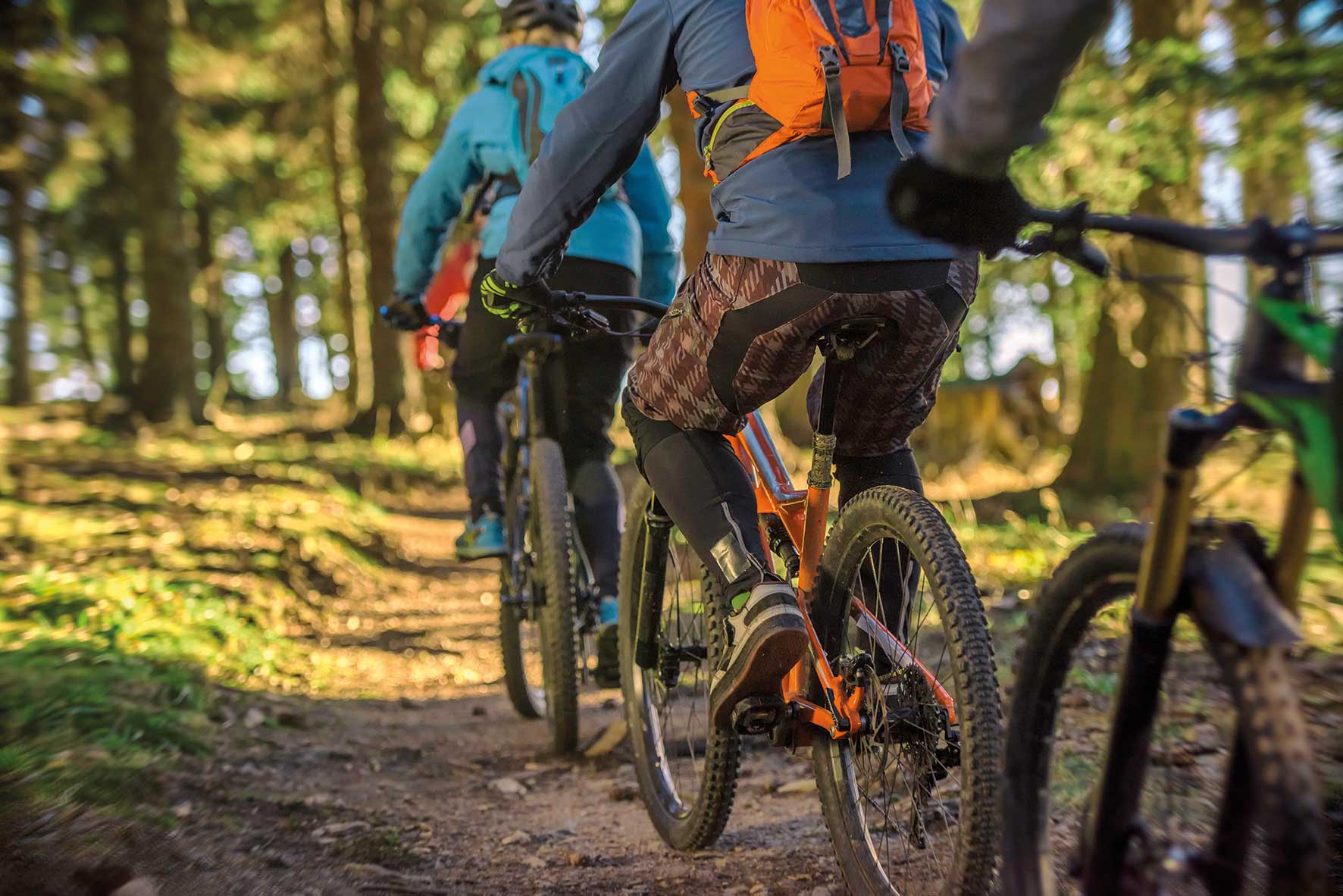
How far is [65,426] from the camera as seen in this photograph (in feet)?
46.0

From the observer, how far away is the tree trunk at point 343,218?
15883 mm

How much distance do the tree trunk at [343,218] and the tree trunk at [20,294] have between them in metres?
7.17

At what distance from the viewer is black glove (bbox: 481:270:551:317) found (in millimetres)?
2787

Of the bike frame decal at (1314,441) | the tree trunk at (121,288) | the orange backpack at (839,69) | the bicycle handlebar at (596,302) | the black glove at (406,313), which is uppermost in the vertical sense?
the tree trunk at (121,288)

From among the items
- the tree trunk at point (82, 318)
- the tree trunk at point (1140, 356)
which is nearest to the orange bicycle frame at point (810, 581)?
the tree trunk at point (1140, 356)

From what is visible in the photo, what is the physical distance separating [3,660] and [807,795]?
2897 millimetres


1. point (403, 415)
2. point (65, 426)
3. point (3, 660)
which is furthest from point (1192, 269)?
point (65, 426)

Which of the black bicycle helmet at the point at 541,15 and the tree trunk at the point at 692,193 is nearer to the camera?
the black bicycle helmet at the point at 541,15

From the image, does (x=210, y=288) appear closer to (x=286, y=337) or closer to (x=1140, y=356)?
(x=286, y=337)

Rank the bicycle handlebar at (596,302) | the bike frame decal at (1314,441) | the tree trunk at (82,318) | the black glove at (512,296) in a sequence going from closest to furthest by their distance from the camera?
1. the bike frame decal at (1314,441)
2. the black glove at (512,296)
3. the bicycle handlebar at (596,302)
4. the tree trunk at (82,318)

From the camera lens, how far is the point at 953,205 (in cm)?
167

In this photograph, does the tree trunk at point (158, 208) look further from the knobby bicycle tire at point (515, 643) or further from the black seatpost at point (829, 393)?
the black seatpost at point (829, 393)

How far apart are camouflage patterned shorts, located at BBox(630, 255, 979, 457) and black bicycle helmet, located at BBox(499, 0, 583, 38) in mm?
1996

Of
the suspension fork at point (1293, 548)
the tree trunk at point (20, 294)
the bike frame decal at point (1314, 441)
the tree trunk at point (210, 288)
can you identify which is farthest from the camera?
the tree trunk at point (210, 288)
